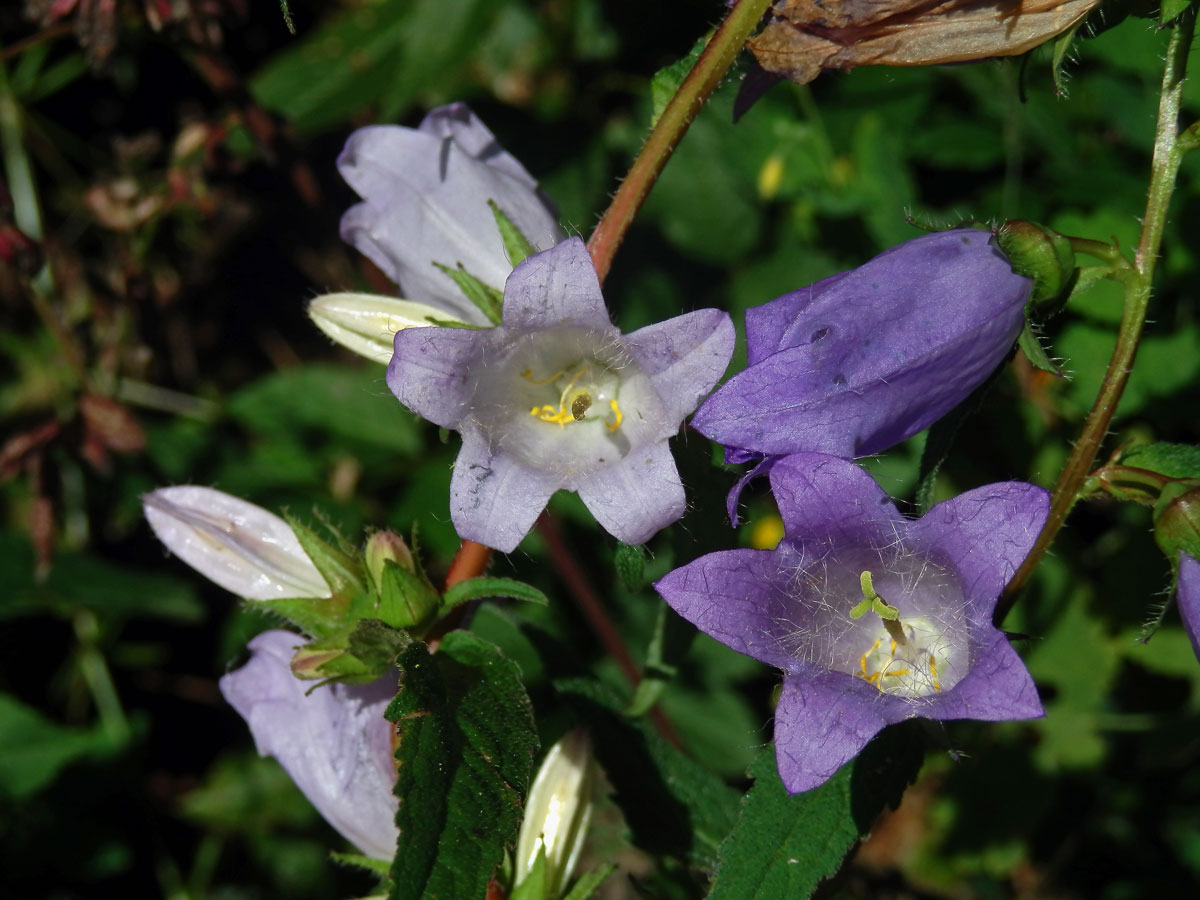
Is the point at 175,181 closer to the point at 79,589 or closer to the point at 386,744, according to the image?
the point at 79,589

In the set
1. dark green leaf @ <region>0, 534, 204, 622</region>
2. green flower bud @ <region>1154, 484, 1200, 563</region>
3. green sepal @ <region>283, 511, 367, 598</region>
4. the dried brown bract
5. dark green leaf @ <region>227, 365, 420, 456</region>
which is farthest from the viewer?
dark green leaf @ <region>227, 365, 420, 456</region>

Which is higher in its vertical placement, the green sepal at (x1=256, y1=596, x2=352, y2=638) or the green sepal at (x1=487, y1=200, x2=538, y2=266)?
the green sepal at (x1=487, y1=200, x2=538, y2=266)

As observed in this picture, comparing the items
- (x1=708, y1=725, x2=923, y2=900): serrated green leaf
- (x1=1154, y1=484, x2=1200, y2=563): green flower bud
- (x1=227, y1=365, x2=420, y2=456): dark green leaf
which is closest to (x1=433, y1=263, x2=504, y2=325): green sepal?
(x1=708, y1=725, x2=923, y2=900): serrated green leaf

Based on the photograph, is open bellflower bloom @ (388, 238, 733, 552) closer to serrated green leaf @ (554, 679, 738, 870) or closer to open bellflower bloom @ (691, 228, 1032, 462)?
open bellflower bloom @ (691, 228, 1032, 462)

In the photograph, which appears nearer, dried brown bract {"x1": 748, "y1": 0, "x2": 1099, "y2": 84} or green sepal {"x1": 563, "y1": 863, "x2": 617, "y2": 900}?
dried brown bract {"x1": 748, "y1": 0, "x2": 1099, "y2": 84}

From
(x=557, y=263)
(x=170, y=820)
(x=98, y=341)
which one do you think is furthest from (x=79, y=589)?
(x=557, y=263)

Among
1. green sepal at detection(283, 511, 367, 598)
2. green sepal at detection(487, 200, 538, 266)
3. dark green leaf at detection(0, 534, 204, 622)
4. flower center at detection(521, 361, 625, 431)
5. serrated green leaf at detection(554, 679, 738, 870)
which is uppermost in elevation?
green sepal at detection(487, 200, 538, 266)

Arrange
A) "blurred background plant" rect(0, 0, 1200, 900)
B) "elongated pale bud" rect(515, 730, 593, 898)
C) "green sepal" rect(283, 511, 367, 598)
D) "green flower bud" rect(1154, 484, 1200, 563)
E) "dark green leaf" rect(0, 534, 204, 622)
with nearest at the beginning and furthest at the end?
"green flower bud" rect(1154, 484, 1200, 563) < "green sepal" rect(283, 511, 367, 598) < "elongated pale bud" rect(515, 730, 593, 898) < "blurred background plant" rect(0, 0, 1200, 900) < "dark green leaf" rect(0, 534, 204, 622)
